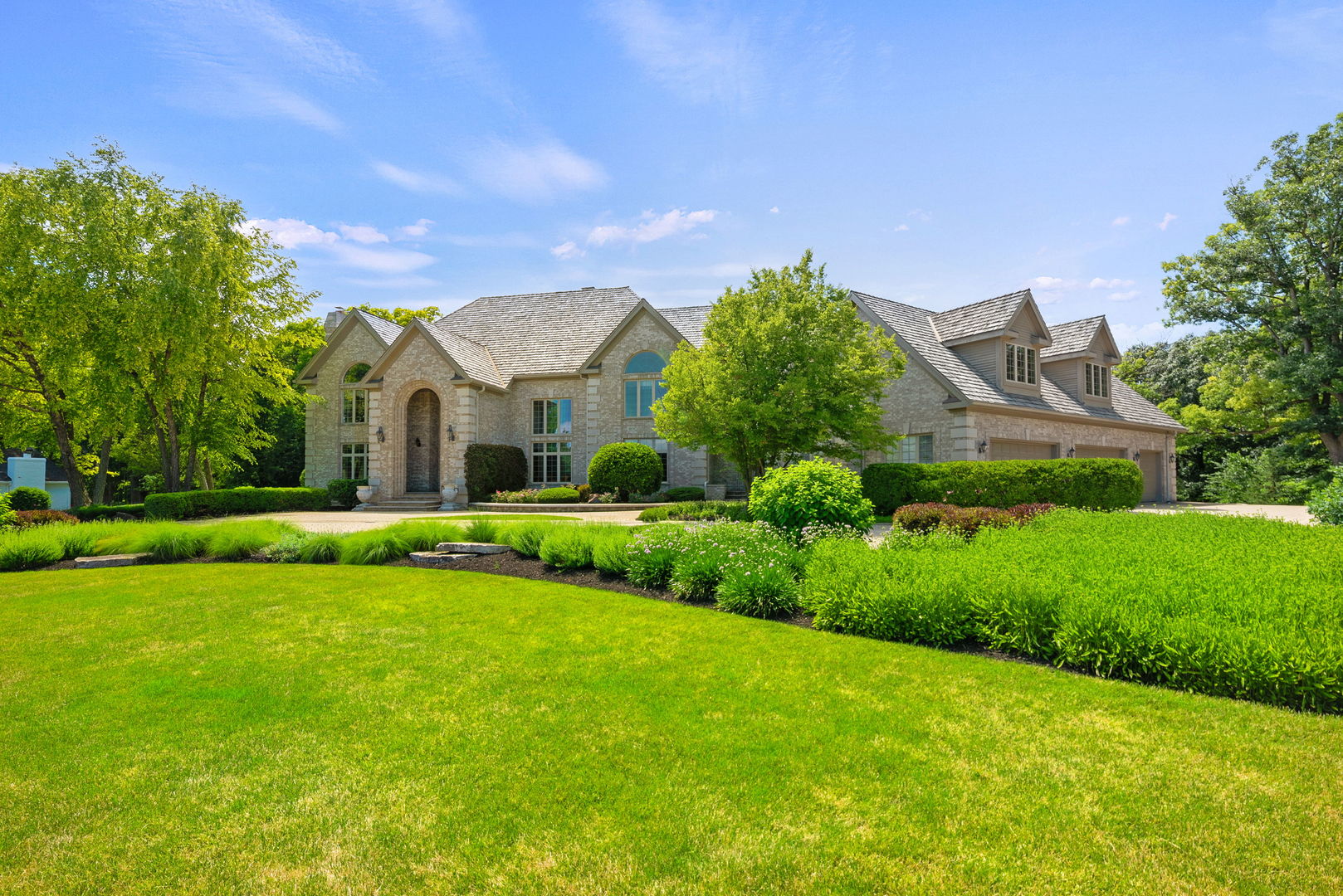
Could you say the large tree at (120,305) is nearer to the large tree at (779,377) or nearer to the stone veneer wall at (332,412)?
the stone veneer wall at (332,412)

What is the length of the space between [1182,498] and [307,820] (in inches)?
1522

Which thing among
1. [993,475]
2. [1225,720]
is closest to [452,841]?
[1225,720]

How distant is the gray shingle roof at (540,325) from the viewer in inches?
1113

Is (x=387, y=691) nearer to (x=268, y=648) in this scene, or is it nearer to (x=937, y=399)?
(x=268, y=648)

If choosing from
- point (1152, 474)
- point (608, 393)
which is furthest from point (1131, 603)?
point (1152, 474)

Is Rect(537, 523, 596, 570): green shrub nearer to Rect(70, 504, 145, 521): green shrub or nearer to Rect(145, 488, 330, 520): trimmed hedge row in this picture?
Rect(145, 488, 330, 520): trimmed hedge row

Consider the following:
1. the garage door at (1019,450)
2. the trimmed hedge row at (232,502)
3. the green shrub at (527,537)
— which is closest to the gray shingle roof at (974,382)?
the garage door at (1019,450)

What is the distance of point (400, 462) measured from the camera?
86.9 ft

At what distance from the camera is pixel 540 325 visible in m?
30.4

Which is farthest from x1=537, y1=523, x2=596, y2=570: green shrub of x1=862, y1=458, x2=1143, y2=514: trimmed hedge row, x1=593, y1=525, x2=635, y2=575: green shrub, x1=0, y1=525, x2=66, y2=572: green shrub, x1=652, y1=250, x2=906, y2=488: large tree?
x1=0, y1=525, x2=66, y2=572: green shrub

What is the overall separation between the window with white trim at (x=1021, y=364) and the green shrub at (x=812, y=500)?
16.0 metres

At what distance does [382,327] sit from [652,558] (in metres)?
24.2

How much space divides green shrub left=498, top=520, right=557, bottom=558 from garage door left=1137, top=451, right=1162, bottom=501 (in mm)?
28154

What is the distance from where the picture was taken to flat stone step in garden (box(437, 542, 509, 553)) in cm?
1129
